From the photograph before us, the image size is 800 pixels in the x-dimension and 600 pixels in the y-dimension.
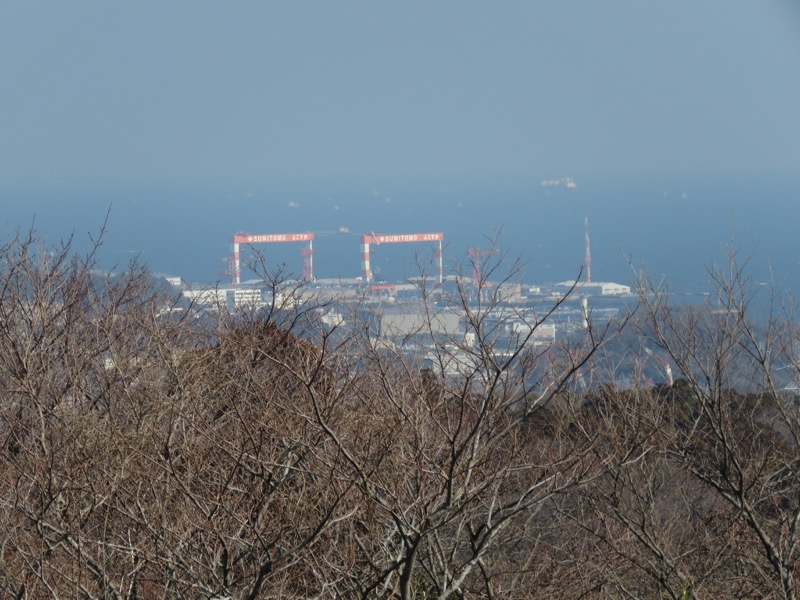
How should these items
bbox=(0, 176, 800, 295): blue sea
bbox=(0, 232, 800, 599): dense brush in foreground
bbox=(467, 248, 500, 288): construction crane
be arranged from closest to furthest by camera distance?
bbox=(0, 232, 800, 599): dense brush in foreground, bbox=(467, 248, 500, 288): construction crane, bbox=(0, 176, 800, 295): blue sea

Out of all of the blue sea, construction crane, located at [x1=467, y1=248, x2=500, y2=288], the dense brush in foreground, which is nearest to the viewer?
the dense brush in foreground

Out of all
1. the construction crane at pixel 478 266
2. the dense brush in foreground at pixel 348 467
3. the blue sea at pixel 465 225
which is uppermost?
the construction crane at pixel 478 266

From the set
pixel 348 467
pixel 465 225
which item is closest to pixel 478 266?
pixel 348 467

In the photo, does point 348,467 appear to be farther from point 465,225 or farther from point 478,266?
point 465,225

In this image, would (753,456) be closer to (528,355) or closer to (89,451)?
(528,355)

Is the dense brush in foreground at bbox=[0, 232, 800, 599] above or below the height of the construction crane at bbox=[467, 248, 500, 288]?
below

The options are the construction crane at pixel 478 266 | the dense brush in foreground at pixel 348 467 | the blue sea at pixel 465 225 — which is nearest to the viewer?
the dense brush in foreground at pixel 348 467

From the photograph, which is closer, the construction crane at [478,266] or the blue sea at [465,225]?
the construction crane at [478,266]

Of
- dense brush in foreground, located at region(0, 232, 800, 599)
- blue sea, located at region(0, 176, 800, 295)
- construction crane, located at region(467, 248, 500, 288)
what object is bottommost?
blue sea, located at region(0, 176, 800, 295)

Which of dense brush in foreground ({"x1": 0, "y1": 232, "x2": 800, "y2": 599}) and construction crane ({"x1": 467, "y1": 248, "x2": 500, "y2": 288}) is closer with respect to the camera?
dense brush in foreground ({"x1": 0, "y1": 232, "x2": 800, "y2": 599})
